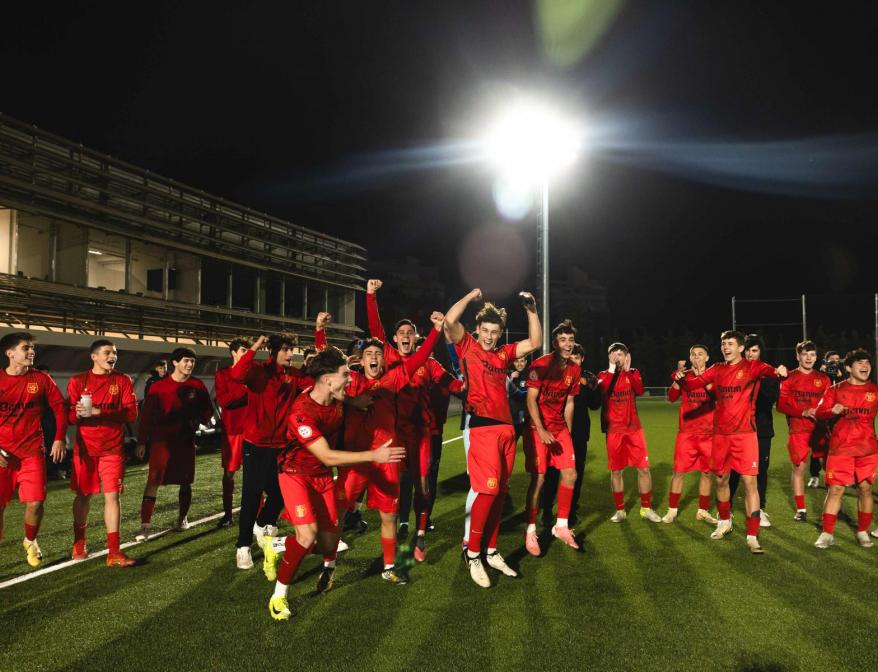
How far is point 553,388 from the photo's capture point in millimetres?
6723

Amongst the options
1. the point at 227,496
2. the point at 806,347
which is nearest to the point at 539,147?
the point at 806,347

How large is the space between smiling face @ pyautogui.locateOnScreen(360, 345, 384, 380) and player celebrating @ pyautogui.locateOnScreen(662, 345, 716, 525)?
381 centimetres

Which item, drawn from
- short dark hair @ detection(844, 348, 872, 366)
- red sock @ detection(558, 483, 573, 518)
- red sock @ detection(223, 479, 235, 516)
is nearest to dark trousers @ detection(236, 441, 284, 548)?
red sock @ detection(223, 479, 235, 516)

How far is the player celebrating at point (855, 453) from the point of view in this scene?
21.1 feet

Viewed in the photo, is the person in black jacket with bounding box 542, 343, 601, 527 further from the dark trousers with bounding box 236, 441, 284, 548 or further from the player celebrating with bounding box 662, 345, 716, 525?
the dark trousers with bounding box 236, 441, 284, 548

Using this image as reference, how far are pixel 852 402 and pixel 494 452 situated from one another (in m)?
4.03

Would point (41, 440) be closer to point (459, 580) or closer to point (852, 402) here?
point (459, 580)

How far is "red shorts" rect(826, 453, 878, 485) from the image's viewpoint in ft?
21.2

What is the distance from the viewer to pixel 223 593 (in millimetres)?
5047

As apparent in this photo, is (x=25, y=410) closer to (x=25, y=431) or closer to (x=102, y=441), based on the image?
(x=25, y=431)

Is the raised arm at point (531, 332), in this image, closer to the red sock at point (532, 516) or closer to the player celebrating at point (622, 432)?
the red sock at point (532, 516)

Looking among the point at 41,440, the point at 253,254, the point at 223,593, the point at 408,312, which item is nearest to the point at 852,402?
the point at 223,593

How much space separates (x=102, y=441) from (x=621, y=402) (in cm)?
562

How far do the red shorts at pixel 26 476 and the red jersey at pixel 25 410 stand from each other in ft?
0.19
